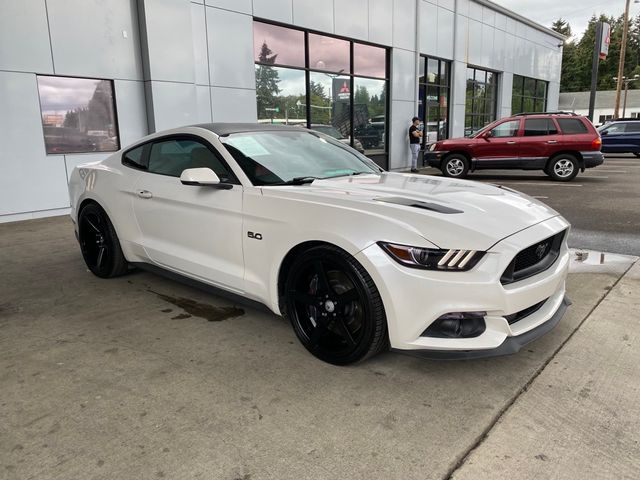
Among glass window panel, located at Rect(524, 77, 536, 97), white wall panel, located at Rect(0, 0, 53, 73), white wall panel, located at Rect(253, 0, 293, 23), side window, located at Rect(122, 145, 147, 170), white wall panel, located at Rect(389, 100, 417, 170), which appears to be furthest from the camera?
glass window panel, located at Rect(524, 77, 536, 97)

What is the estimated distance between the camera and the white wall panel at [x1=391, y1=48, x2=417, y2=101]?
15852 mm

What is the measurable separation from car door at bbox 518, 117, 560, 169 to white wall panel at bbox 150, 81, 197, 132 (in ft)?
28.2

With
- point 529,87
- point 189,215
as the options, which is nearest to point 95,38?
point 189,215

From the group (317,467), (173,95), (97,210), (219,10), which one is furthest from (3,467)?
(219,10)

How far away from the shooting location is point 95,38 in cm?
906

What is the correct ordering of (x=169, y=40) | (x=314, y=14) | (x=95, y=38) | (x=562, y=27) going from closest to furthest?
1. (x=95, y=38)
2. (x=169, y=40)
3. (x=314, y=14)
4. (x=562, y=27)

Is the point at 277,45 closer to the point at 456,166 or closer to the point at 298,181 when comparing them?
the point at 456,166

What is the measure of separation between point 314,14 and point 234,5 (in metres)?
2.81

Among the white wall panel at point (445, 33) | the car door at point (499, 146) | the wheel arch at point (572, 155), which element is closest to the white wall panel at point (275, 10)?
the car door at point (499, 146)

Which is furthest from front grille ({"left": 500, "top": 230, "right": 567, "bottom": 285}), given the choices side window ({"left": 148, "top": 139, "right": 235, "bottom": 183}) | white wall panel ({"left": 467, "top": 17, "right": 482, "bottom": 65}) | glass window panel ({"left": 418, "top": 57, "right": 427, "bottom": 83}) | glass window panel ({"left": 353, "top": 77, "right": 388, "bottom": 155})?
white wall panel ({"left": 467, "top": 17, "right": 482, "bottom": 65})

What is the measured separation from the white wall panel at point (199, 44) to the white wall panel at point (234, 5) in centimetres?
31

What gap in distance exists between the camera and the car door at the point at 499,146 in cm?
1340

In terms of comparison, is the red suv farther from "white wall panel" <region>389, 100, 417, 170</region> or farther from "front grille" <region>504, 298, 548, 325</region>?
"front grille" <region>504, 298, 548, 325</region>

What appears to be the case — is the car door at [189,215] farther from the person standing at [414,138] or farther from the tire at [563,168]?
the person standing at [414,138]
